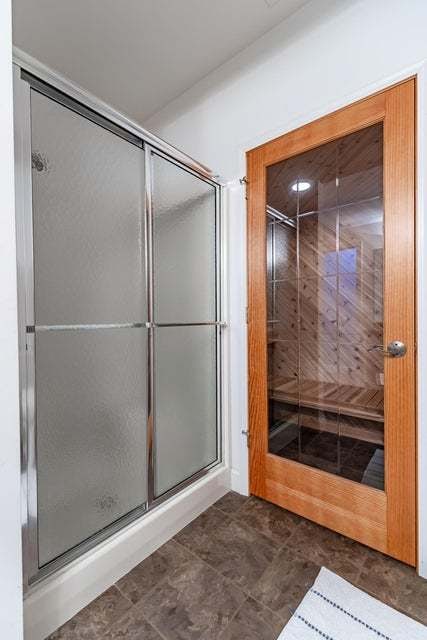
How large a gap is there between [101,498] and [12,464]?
55cm

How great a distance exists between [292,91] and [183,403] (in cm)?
187

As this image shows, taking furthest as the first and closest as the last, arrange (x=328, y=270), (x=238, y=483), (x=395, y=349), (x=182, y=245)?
(x=238, y=483) < (x=182, y=245) < (x=328, y=270) < (x=395, y=349)

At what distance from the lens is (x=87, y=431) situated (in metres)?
1.24

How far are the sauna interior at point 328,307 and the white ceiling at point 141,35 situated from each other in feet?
2.76

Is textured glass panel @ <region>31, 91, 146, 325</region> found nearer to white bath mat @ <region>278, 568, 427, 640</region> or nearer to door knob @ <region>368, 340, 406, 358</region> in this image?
door knob @ <region>368, 340, 406, 358</region>

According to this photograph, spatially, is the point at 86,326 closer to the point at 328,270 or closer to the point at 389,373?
the point at 328,270

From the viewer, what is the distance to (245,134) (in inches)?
72.7

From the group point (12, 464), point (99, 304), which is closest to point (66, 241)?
point (99, 304)

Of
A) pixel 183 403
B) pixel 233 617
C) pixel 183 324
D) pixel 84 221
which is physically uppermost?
pixel 84 221

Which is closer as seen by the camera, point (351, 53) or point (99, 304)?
point (99, 304)

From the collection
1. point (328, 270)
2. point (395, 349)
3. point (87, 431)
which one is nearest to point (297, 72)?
point (328, 270)

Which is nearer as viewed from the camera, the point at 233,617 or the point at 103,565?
the point at 233,617

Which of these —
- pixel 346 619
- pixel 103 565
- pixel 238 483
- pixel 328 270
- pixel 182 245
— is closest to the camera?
pixel 346 619

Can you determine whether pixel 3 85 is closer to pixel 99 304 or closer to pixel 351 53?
pixel 99 304
